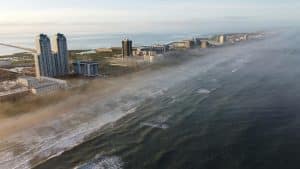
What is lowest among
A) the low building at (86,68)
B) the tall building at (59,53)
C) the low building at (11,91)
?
the low building at (11,91)

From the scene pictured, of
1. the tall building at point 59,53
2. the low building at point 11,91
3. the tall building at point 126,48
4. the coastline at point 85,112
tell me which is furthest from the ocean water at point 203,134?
the tall building at point 126,48

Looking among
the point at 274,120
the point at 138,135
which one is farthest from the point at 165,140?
the point at 274,120

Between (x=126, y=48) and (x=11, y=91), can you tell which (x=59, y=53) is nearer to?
(x=11, y=91)

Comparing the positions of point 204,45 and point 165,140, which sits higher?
point 204,45

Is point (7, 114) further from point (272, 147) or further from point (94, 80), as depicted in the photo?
point (272, 147)

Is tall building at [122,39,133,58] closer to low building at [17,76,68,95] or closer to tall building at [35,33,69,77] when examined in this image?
tall building at [35,33,69,77]

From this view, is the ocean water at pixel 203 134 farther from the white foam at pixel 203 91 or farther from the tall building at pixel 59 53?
the tall building at pixel 59 53

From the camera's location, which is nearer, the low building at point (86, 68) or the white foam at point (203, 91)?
the white foam at point (203, 91)
